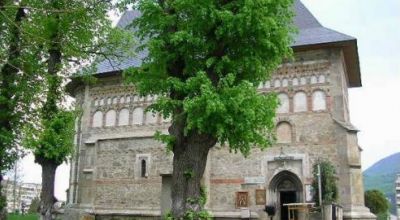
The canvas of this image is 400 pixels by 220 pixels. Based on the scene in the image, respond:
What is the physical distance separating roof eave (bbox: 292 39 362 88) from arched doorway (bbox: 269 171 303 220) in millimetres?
5165

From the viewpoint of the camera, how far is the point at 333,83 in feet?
57.5

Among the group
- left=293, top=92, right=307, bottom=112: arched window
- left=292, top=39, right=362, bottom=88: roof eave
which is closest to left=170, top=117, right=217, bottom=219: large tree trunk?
left=293, top=92, right=307, bottom=112: arched window

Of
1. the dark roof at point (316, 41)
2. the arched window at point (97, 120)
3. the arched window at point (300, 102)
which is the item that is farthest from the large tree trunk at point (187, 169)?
the arched window at point (97, 120)

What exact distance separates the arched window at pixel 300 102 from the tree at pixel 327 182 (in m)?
2.37

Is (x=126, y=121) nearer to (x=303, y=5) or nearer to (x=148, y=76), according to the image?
(x=303, y=5)

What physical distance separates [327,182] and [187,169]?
8.57 meters

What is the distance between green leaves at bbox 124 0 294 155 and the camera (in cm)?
870

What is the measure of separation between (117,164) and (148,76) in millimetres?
11824

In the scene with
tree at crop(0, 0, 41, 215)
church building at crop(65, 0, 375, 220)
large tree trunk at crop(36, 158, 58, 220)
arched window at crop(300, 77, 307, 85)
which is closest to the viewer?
tree at crop(0, 0, 41, 215)

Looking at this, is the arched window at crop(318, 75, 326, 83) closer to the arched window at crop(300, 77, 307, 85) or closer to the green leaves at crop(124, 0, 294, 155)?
the arched window at crop(300, 77, 307, 85)

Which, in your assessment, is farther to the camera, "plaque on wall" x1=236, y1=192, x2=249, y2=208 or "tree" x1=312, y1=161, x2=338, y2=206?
"plaque on wall" x1=236, y1=192, x2=249, y2=208

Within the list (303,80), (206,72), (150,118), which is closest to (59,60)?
(206,72)

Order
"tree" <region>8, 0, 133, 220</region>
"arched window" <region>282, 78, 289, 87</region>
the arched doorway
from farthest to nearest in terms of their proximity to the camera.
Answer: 1. "arched window" <region>282, 78, 289, 87</region>
2. the arched doorway
3. "tree" <region>8, 0, 133, 220</region>

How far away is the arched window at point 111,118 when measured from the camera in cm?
2169
